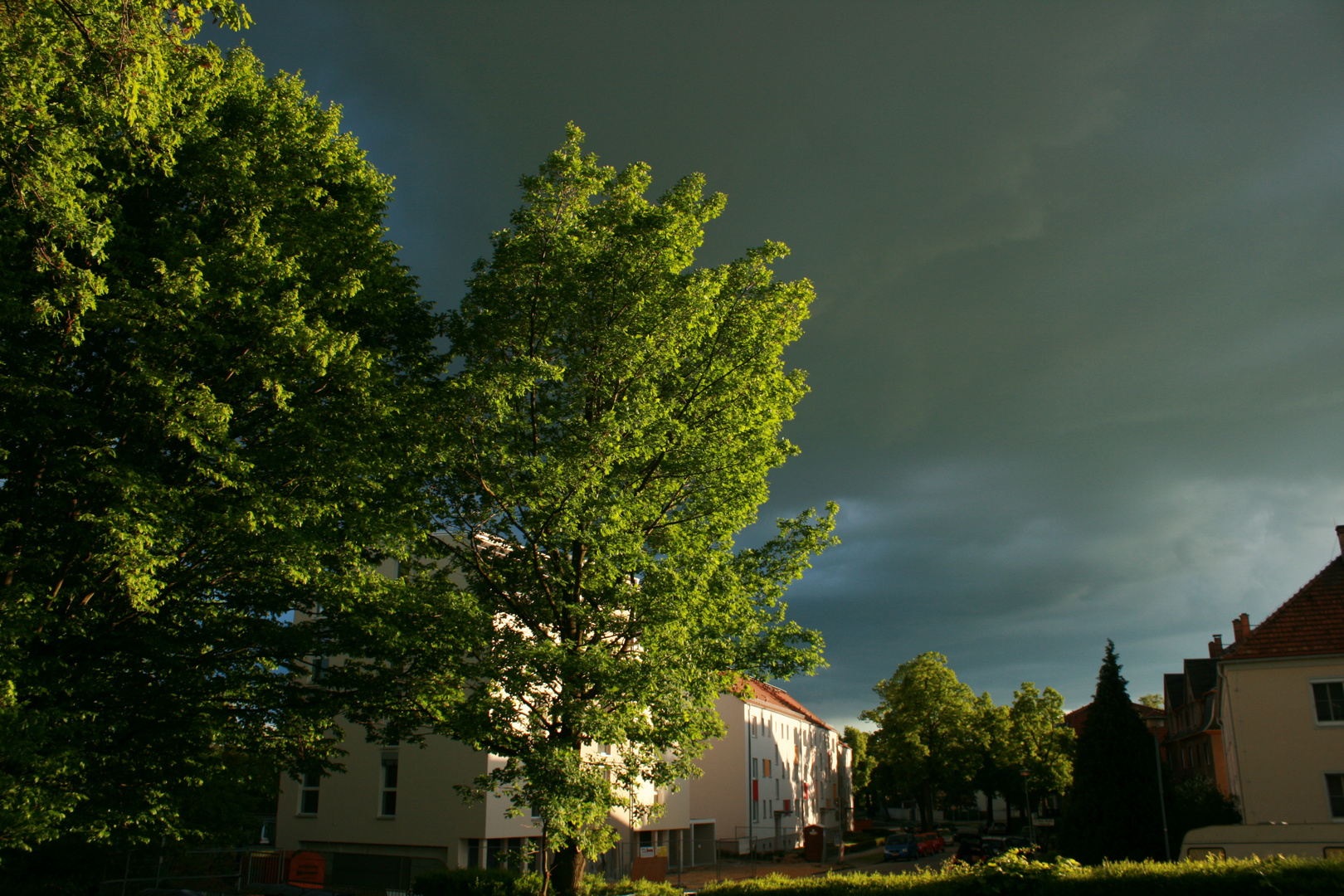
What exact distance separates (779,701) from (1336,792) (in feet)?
137

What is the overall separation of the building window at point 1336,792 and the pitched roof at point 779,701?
29.9 meters

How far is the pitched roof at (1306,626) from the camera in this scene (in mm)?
27094

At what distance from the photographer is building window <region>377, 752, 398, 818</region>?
25875mm

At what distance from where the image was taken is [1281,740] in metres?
26.7

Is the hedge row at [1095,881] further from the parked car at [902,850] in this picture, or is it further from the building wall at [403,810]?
the parked car at [902,850]

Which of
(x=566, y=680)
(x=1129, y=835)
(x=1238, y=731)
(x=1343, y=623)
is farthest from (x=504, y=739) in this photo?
Result: (x=1343, y=623)

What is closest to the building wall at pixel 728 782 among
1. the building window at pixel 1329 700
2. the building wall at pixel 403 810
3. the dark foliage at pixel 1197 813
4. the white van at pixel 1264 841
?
the dark foliage at pixel 1197 813

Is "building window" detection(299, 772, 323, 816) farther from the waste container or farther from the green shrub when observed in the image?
the waste container

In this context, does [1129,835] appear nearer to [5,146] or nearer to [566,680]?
[566,680]

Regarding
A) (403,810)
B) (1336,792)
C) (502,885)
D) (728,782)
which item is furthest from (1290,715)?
(728,782)

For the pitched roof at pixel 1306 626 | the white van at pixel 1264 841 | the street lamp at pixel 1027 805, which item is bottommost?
the street lamp at pixel 1027 805

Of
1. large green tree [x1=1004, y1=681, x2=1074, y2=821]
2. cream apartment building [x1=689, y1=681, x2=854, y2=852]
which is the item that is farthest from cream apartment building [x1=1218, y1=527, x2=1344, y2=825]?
large green tree [x1=1004, y1=681, x2=1074, y2=821]

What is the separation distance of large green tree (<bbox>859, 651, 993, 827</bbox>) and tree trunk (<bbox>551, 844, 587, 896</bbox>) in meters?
60.7

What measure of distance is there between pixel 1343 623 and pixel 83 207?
36171 millimetres
